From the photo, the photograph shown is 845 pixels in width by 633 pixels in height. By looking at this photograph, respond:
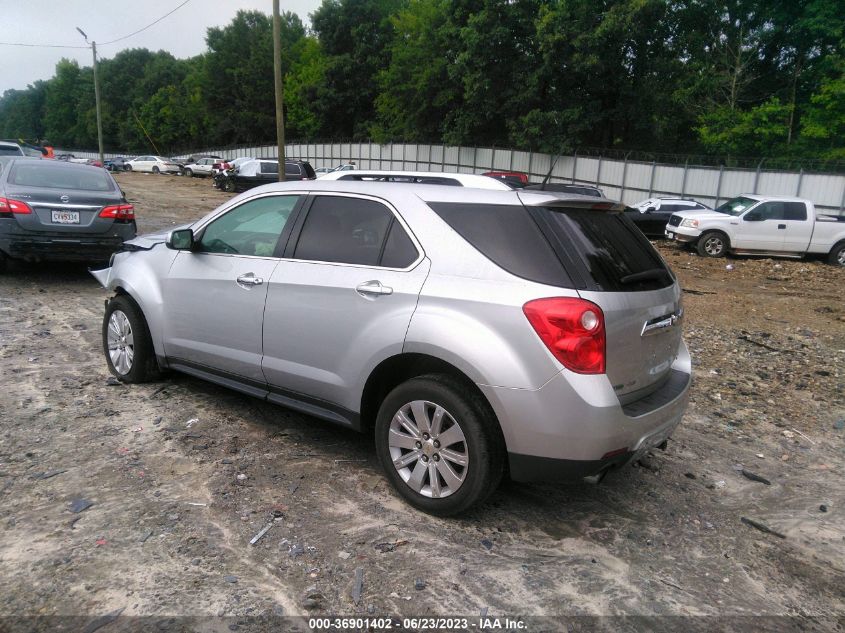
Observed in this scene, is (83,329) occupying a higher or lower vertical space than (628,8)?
lower

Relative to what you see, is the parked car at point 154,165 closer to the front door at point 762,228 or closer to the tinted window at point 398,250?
the front door at point 762,228

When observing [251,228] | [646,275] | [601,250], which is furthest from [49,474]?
[646,275]

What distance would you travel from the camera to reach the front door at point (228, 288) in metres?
4.21

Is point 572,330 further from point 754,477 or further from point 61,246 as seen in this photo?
point 61,246

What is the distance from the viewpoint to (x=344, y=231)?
393 centimetres

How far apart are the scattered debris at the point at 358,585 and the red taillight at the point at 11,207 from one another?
24.0ft

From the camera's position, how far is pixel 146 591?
278 cm

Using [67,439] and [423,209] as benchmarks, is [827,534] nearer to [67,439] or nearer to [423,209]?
[423,209]

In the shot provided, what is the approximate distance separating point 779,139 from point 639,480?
1402 inches

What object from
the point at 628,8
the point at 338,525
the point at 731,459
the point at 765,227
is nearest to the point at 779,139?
the point at 628,8

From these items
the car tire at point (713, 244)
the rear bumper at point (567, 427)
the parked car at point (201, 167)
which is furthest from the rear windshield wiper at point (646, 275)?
the parked car at point (201, 167)

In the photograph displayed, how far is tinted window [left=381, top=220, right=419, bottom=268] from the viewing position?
356 centimetres

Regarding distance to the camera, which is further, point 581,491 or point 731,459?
point 731,459

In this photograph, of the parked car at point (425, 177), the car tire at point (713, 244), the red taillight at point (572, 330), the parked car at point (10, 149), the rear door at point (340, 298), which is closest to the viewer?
the red taillight at point (572, 330)
